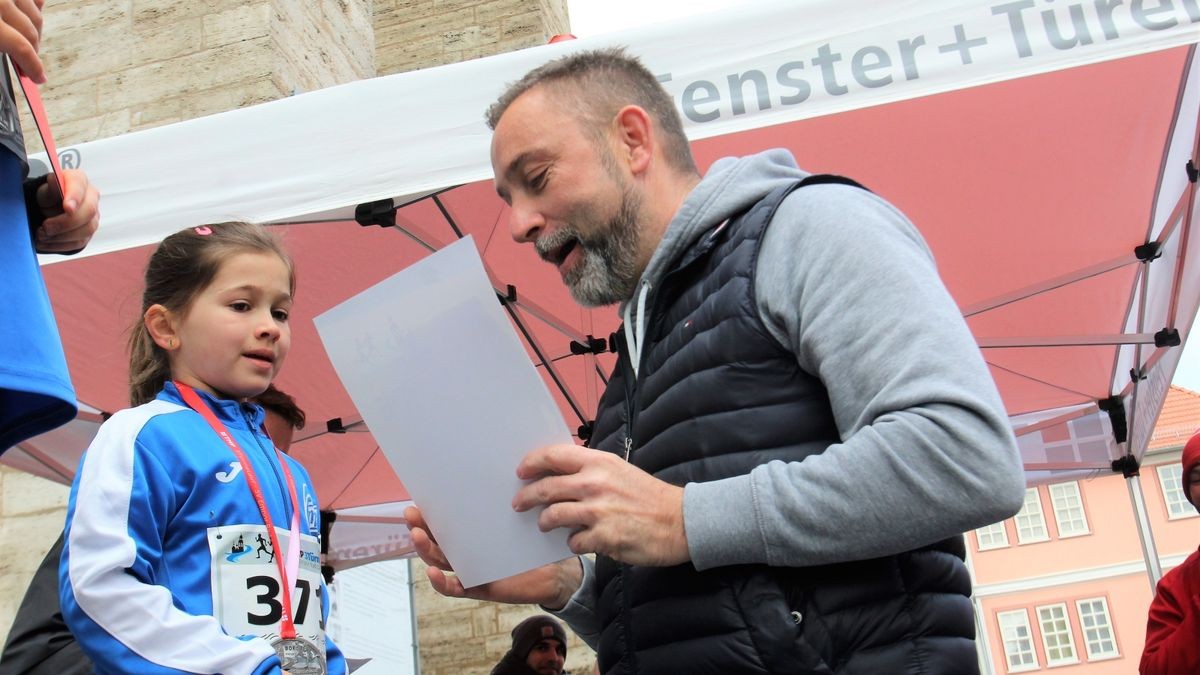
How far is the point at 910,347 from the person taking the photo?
115 centimetres

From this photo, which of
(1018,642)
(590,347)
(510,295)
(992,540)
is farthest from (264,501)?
(1018,642)

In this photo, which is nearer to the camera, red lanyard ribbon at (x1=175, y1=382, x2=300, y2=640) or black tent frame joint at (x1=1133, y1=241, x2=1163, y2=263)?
red lanyard ribbon at (x1=175, y1=382, x2=300, y2=640)

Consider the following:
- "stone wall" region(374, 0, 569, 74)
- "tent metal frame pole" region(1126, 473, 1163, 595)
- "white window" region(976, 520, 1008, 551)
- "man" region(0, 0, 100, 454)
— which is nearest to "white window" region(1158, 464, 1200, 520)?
"white window" region(976, 520, 1008, 551)

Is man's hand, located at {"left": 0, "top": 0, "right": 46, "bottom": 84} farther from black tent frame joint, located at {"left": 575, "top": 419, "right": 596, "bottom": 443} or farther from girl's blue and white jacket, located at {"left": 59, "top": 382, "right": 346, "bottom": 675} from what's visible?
black tent frame joint, located at {"left": 575, "top": 419, "right": 596, "bottom": 443}

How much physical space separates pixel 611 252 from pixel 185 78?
593cm

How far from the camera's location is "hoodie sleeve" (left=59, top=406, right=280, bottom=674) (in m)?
1.54

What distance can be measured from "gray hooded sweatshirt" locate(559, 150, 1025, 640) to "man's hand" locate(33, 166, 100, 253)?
91cm

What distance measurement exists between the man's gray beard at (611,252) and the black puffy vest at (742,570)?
5.2 inches

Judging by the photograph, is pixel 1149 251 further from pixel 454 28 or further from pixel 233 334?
pixel 454 28

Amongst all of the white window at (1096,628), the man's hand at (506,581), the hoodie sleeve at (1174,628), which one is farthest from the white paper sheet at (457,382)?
the white window at (1096,628)

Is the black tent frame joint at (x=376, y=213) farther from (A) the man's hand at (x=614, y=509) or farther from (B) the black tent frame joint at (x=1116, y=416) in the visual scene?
(B) the black tent frame joint at (x=1116, y=416)

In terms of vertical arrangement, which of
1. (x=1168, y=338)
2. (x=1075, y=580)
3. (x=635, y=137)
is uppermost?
Answer: (x=635, y=137)

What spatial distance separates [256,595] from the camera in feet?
5.64

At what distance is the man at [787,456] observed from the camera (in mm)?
1132
